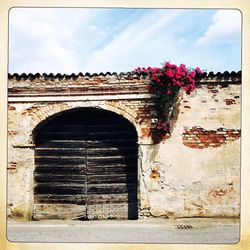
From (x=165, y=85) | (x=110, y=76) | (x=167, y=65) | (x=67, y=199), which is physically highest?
(x=167, y=65)

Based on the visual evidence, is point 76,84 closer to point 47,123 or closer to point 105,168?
point 47,123

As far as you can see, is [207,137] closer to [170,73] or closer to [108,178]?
[170,73]

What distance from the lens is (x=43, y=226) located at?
18.6 ft

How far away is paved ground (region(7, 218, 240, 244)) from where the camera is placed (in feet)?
15.3

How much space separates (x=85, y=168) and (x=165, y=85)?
81.5 inches

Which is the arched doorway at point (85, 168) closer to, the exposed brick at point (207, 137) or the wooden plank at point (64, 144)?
the wooden plank at point (64, 144)

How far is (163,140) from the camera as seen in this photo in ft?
19.8

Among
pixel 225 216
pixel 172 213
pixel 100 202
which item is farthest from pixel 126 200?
pixel 225 216

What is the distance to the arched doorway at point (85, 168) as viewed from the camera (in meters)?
6.39

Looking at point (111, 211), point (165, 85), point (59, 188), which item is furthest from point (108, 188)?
point (165, 85)

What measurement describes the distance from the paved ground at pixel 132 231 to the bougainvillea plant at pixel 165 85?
62.7 inches

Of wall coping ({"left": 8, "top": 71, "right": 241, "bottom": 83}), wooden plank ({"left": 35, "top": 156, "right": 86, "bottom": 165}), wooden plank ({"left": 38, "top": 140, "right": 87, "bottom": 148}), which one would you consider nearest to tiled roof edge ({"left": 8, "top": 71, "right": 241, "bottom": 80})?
wall coping ({"left": 8, "top": 71, "right": 241, "bottom": 83})

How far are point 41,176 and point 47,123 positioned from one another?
967 mm

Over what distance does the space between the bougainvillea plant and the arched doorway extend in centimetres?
65
